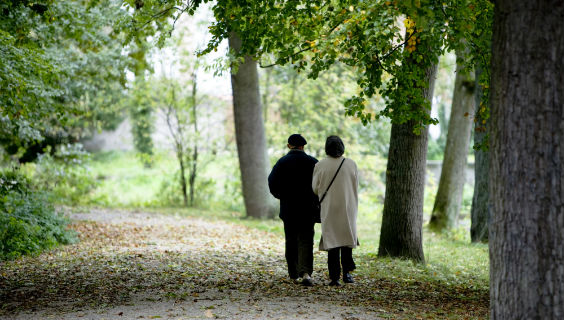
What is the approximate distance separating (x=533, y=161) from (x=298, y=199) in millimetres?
3780

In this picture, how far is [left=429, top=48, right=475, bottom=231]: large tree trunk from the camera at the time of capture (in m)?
15.0

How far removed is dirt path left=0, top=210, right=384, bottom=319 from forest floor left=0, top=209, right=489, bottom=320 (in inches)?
0.5

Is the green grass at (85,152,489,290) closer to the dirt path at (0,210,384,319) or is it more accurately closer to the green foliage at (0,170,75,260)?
the dirt path at (0,210,384,319)

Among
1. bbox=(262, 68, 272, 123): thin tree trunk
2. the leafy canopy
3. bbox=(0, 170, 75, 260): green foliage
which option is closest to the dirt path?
bbox=(0, 170, 75, 260): green foliage

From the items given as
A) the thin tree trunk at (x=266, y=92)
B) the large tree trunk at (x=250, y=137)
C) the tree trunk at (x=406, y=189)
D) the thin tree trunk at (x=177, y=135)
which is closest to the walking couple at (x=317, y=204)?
the tree trunk at (x=406, y=189)

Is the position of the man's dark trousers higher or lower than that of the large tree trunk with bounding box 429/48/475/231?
lower

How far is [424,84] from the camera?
7289 mm

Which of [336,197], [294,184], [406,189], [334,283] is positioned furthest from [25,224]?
[406,189]

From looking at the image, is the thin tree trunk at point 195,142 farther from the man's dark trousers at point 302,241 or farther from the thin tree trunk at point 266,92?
the man's dark trousers at point 302,241

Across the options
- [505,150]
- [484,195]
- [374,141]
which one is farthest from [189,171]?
[505,150]

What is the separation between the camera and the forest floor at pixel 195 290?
5801 mm

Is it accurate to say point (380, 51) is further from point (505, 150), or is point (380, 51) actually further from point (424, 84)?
Answer: point (505, 150)

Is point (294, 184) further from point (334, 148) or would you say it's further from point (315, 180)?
point (334, 148)

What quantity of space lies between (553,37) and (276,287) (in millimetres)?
4549
